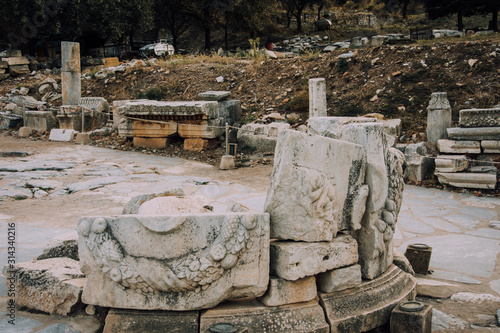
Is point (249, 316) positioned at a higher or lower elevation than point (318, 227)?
lower

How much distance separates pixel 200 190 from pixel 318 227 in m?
4.07

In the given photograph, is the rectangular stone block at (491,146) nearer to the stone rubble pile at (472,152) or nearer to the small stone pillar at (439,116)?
the stone rubble pile at (472,152)

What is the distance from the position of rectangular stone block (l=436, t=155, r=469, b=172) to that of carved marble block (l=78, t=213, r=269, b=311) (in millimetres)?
5844

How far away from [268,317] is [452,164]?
596cm

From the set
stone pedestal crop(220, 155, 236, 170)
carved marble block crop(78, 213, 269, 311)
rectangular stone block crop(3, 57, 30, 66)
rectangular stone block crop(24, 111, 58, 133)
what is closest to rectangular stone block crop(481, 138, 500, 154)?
stone pedestal crop(220, 155, 236, 170)

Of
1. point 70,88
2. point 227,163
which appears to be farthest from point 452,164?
point 70,88

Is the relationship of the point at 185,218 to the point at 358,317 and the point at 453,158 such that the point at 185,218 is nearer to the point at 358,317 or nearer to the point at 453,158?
the point at 358,317

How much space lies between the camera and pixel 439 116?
850 cm

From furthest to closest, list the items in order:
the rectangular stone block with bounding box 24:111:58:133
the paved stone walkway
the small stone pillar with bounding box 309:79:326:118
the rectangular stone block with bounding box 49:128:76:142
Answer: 1. the rectangular stone block with bounding box 24:111:58:133
2. the rectangular stone block with bounding box 49:128:76:142
3. the small stone pillar with bounding box 309:79:326:118
4. the paved stone walkway

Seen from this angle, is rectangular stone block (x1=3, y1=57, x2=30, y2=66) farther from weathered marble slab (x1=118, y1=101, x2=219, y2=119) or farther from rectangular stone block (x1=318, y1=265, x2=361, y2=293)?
rectangular stone block (x1=318, y1=265, x2=361, y2=293)

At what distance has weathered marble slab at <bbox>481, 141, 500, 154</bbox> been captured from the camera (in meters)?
7.74

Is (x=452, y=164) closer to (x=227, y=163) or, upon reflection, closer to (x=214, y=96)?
(x=227, y=163)

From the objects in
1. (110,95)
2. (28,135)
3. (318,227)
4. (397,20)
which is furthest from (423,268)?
(397,20)

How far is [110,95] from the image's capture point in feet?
47.8
